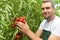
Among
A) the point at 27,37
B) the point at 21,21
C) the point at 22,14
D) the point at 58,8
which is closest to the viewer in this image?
the point at 21,21

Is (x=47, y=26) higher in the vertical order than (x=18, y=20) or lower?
lower

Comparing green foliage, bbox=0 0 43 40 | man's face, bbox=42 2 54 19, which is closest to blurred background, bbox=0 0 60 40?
green foliage, bbox=0 0 43 40

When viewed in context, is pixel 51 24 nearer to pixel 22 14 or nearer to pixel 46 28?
pixel 46 28

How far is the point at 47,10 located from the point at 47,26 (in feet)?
0.74

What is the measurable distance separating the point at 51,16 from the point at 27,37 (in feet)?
1.17

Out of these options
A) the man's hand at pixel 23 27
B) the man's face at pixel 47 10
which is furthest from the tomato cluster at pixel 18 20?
the man's face at pixel 47 10

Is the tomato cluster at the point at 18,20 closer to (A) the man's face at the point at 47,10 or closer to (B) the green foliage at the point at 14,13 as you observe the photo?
(B) the green foliage at the point at 14,13

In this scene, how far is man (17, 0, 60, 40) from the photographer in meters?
1.99

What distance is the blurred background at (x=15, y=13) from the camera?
1718 mm

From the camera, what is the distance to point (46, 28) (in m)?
2.31

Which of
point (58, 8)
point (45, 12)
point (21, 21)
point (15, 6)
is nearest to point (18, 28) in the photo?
point (21, 21)

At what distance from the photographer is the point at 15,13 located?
1.99m

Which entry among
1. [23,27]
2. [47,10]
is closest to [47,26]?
[47,10]

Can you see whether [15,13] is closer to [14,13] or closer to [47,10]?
[14,13]
